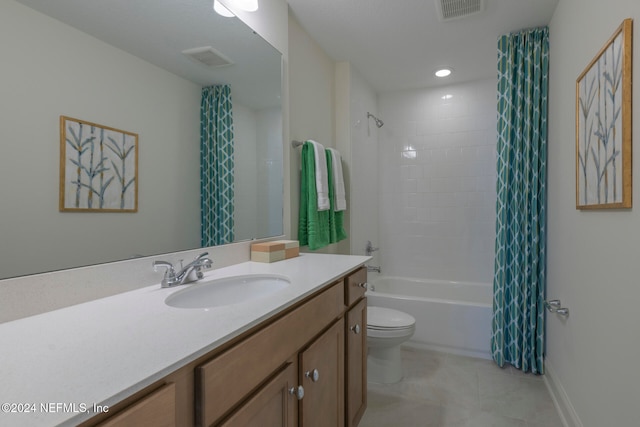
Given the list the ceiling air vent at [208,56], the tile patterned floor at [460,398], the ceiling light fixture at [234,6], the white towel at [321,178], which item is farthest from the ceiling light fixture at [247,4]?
the tile patterned floor at [460,398]

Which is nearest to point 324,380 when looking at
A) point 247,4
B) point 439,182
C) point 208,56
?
point 208,56

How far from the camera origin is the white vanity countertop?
455 millimetres

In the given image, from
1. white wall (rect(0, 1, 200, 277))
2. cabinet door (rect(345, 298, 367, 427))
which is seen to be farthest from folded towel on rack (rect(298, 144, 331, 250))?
white wall (rect(0, 1, 200, 277))

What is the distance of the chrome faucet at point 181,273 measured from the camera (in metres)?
1.13

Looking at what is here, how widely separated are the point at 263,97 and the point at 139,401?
1557 mm

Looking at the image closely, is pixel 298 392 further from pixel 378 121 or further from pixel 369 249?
pixel 378 121

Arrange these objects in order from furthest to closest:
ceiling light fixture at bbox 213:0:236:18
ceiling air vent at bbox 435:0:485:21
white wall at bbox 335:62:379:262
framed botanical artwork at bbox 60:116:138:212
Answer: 1. white wall at bbox 335:62:379:262
2. ceiling air vent at bbox 435:0:485:21
3. ceiling light fixture at bbox 213:0:236:18
4. framed botanical artwork at bbox 60:116:138:212

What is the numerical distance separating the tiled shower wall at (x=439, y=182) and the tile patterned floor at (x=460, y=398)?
1087 millimetres

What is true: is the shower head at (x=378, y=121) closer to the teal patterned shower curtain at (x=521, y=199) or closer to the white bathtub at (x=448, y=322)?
the teal patterned shower curtain at (x=521, y=199)

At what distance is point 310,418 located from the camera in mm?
1091

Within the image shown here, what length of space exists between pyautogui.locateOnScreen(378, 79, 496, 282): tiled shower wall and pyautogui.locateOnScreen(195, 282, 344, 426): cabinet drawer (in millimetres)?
2456

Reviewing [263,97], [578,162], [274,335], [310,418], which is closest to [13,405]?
[274,335]

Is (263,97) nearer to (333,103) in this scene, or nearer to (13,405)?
(333,103)

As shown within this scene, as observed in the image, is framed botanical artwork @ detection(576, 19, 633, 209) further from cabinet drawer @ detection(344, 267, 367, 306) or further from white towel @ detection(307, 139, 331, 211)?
white towel @ detection(307, 139, 331, 211)
